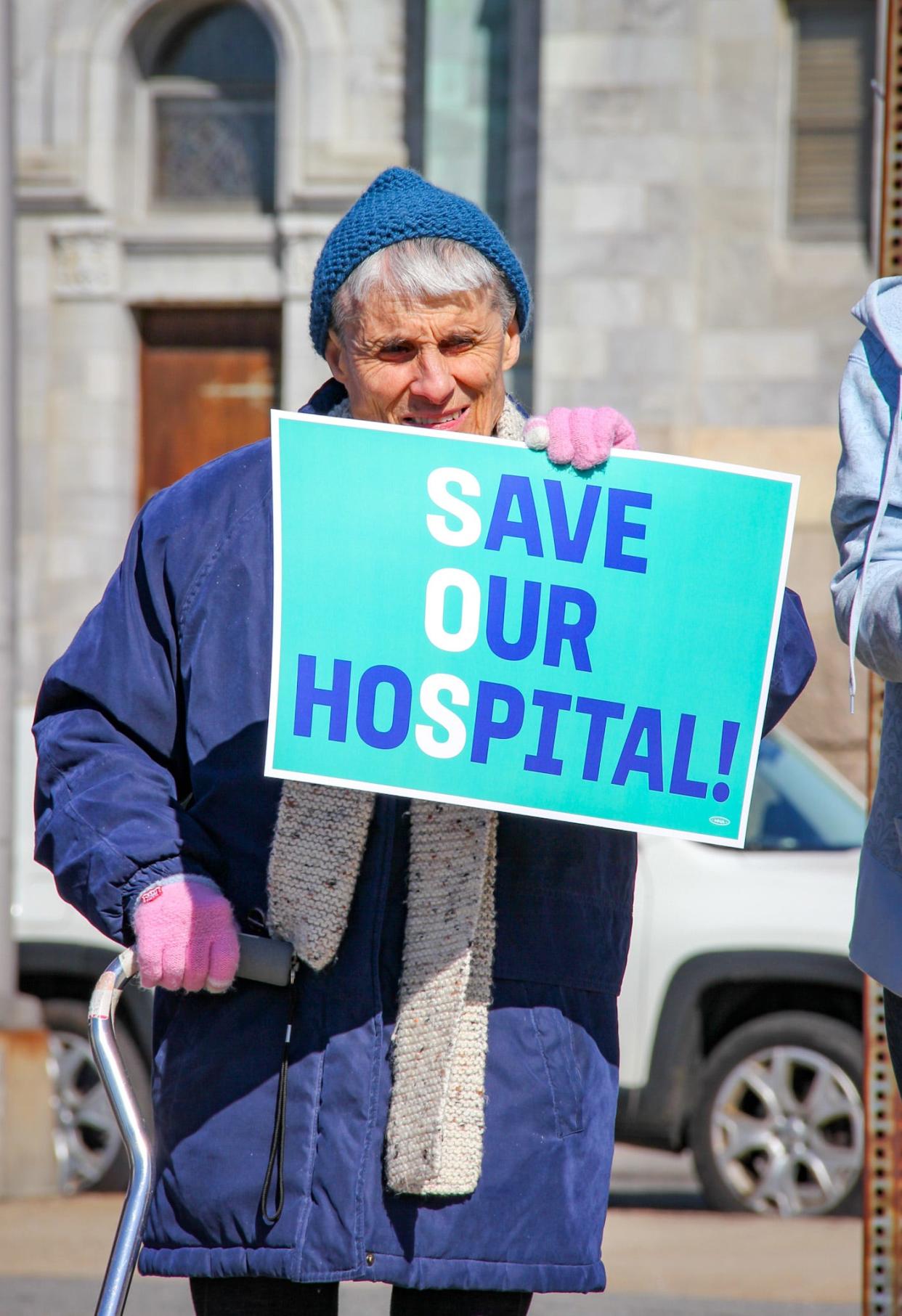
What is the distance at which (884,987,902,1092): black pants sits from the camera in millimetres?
2372

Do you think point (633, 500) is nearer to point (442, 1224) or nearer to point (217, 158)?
point (442, 1224)

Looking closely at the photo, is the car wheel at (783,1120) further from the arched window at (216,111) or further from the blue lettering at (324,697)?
the arched window at (216,111)

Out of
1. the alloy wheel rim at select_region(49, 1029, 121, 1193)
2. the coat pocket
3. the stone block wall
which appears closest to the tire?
the alloy wheel rim at select_region(49, 1029, 121, 1193)

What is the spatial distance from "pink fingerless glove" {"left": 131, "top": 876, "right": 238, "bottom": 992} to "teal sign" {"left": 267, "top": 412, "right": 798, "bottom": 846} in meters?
0.25

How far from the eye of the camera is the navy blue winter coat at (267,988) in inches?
89.4

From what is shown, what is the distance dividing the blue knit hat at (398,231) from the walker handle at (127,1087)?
32.7 inches

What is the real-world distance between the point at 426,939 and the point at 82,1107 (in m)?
4.86

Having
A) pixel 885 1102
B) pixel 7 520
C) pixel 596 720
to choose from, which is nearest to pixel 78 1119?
pixel 7 520

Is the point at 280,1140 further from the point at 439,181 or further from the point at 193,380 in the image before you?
the point at 193,380

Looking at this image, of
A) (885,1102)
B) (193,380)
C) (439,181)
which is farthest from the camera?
(193,380)

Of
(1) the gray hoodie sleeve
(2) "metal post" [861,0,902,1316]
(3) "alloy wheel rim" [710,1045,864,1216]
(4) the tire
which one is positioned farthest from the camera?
(4) the tire

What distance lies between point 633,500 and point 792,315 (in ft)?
34.4

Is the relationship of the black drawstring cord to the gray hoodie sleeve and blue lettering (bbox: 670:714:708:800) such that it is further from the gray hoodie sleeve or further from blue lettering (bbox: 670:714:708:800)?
the gray hoodie sleeve

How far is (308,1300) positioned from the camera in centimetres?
230
